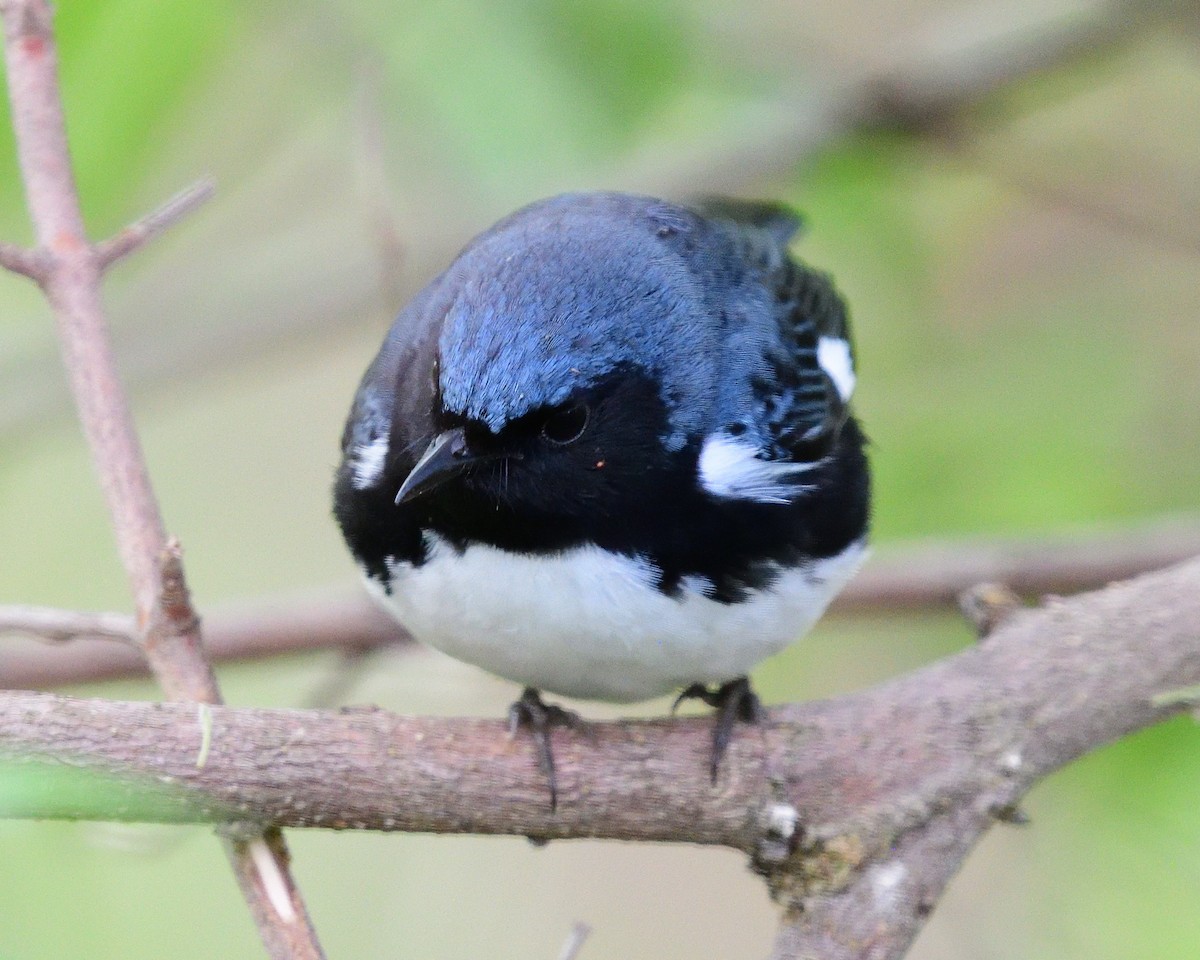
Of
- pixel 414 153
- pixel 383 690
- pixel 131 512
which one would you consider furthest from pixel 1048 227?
pixel 131 512

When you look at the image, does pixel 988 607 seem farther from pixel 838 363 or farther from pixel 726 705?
pixel 838 363

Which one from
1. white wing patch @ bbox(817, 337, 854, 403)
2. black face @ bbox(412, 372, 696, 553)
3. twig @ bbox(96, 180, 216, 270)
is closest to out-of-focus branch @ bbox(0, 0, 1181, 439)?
white wing patch @ bbox(817, 337, 854, 403)

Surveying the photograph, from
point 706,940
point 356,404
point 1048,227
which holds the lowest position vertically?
point 706,940

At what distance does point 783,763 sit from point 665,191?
6.84ft

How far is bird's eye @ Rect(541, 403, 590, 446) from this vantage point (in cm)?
240

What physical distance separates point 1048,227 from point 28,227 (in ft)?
10.2

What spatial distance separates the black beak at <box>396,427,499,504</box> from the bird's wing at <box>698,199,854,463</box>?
60 centimetres

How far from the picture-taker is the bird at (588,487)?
2354 millimetres

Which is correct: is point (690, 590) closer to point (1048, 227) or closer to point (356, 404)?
point (356, 404)

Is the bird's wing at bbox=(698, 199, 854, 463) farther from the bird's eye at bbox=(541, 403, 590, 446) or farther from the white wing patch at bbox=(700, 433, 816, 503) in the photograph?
the bird's eye at bbox=(541, 403, 590, 446)

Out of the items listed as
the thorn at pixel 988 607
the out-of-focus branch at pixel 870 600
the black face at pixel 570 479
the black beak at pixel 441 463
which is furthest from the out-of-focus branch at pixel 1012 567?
the black beak at pixel 441 463

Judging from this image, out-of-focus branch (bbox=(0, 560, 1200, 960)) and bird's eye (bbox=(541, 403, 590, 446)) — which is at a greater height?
bird's eye (bbox=(541, 403, 590, 446))

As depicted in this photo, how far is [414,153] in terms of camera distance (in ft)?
12.1

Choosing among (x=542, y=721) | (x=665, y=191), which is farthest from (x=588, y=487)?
(x=665, y=191)
